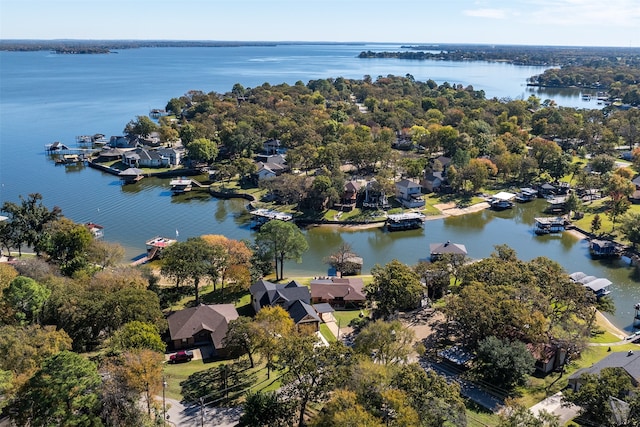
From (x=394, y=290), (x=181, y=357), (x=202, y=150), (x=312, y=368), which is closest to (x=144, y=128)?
(x=202, y=150)

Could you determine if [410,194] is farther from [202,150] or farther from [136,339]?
[136,339]

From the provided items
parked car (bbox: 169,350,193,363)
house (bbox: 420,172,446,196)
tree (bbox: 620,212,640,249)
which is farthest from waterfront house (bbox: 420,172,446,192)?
parked car (bbox: 169,350,193,363)

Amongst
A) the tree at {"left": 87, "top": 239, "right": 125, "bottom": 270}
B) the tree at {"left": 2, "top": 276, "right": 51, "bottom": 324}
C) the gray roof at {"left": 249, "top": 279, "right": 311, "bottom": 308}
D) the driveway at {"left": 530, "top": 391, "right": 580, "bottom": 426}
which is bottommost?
the driveway at {"left": 530, "top": 391, "right": 580, "bottom": 426}

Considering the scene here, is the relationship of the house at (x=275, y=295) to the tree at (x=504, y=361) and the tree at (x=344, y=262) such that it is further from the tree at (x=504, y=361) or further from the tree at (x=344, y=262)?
the tree at (x=504, y=361)

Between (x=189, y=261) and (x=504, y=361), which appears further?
(x=189, y=261)

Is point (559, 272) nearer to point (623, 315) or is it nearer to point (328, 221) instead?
point (623, 315)

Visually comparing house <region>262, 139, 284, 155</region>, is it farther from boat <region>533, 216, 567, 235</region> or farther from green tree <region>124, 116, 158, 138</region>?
boat <region>533, 216, 567, 235</region>

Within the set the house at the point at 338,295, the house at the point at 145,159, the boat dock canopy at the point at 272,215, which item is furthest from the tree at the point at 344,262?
the house at the point at 145,159
